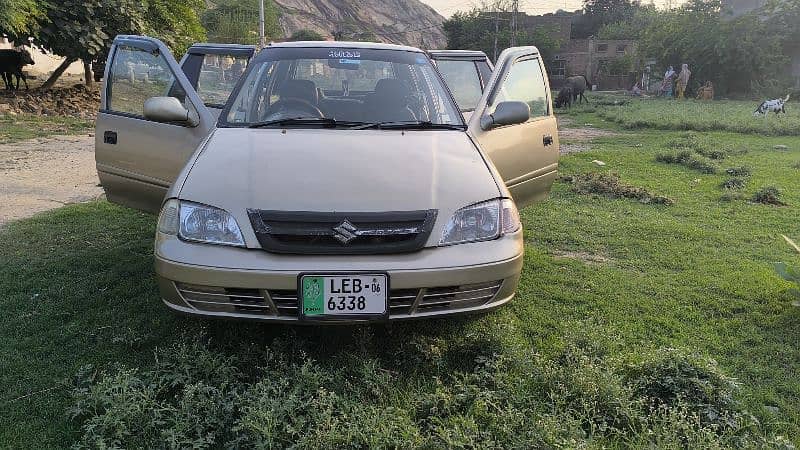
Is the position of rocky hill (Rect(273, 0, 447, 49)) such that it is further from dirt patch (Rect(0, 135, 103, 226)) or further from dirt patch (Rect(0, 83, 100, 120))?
dirt patch (Rect(0, 135, 103, 226))

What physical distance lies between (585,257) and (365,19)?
147325mm

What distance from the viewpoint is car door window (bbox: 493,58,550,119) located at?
420 centimetres

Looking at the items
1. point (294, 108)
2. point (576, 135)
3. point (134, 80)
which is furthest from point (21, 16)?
point (576, 135)

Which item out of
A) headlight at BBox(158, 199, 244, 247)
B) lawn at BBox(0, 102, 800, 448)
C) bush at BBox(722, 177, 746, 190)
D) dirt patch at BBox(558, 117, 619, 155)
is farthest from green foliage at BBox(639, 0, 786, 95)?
headlight at BBox(158, 199, 244, 247)

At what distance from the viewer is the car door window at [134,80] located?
405 centimetres

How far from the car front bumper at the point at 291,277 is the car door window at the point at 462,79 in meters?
2.94

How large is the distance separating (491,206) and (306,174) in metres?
0.85

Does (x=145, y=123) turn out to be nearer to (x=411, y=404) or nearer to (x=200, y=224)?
(x=200, y=224)

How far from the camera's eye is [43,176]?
7.43 meters

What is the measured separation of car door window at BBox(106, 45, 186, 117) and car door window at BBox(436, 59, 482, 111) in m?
2.37

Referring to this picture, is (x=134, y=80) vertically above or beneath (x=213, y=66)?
beneath

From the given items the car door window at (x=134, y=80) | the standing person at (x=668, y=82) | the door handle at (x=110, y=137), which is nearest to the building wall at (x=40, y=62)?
the car door window at (x=134, y=80)

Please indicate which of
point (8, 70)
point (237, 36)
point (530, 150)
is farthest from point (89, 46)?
point (237, 36)

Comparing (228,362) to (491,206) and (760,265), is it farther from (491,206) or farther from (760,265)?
(760,265)
